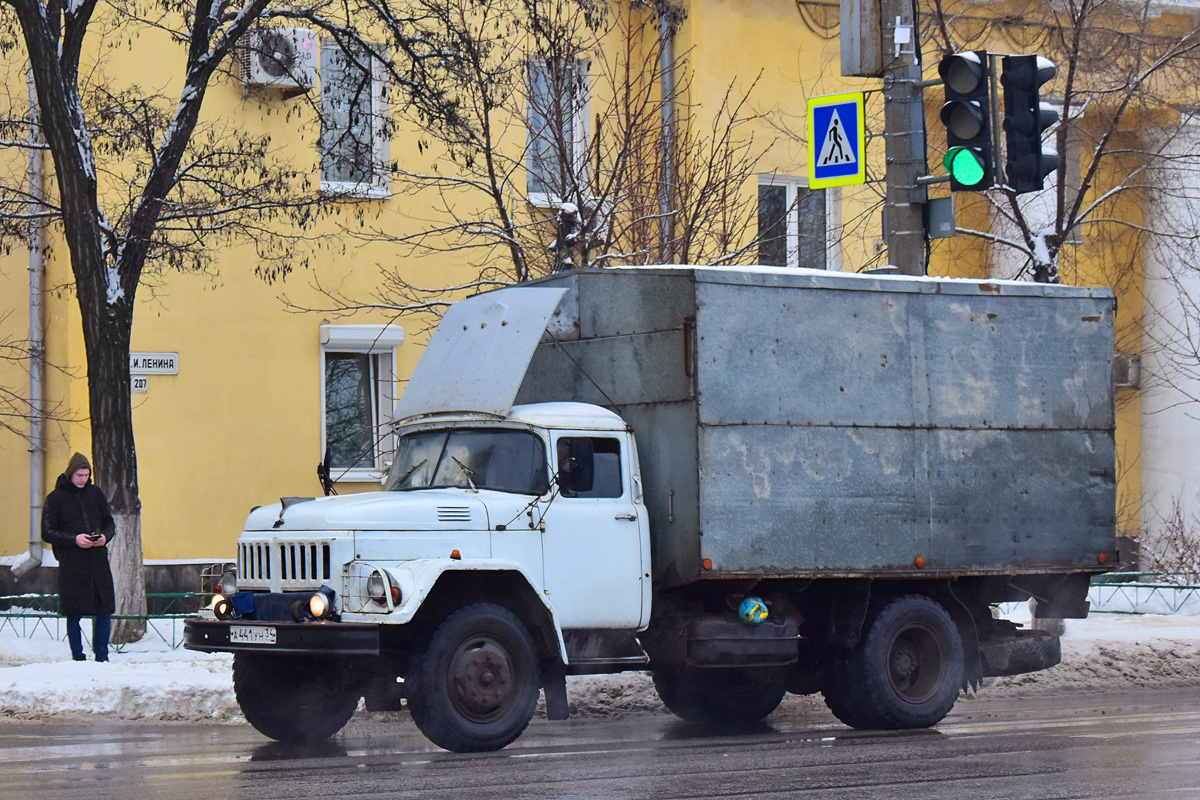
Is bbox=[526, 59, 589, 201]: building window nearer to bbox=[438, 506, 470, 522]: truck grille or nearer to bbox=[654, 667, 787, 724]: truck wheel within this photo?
bbox=[654, 667, 787, 724]: truck wheel

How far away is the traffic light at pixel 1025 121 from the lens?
12992mm

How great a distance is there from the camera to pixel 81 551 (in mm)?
15961

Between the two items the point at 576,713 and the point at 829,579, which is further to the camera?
the point at 576,713

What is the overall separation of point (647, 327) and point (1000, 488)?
9.15ft

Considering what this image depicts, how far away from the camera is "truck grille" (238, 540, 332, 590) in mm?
10641

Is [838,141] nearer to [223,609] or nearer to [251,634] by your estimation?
[223,609]

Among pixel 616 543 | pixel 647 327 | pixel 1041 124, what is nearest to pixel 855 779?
pixel 616 543

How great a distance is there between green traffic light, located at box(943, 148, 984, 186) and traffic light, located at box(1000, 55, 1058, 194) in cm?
21

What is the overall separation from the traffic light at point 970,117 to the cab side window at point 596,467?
3.49m

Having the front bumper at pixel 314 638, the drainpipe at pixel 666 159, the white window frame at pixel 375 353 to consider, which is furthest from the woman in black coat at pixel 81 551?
the drainpipe at pixel 666 159

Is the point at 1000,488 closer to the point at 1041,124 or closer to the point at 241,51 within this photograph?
the point at 1041,124

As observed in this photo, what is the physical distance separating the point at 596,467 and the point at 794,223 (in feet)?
42.8

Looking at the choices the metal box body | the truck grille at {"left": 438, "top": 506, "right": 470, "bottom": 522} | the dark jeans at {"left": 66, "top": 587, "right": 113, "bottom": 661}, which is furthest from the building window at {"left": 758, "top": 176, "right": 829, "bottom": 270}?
the truck grille at {"left": 438, "top": 506, "right": 470, "bottom": 522}

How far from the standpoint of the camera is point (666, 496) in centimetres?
1186
